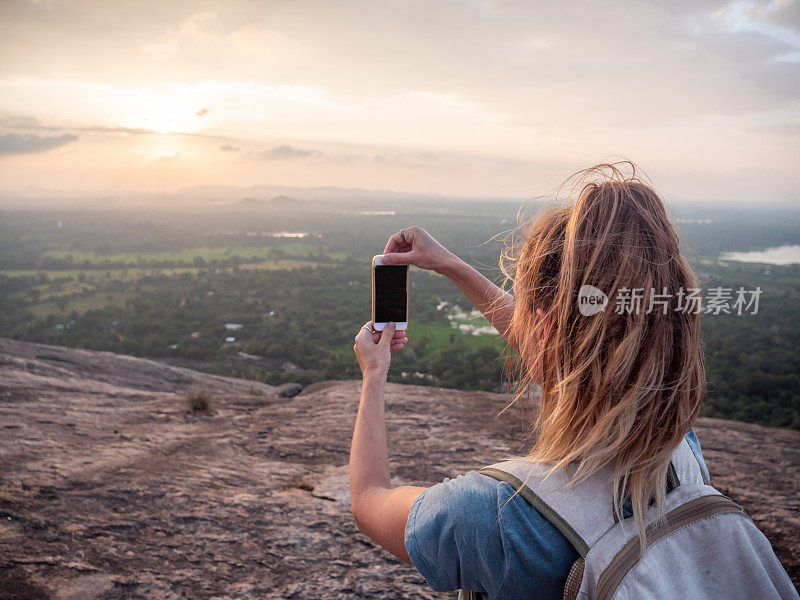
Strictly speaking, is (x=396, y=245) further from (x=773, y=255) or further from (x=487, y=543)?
(x=773, y=255)

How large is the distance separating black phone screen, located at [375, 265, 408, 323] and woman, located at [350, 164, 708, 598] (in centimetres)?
80

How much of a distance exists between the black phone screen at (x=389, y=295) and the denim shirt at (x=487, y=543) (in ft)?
3.03

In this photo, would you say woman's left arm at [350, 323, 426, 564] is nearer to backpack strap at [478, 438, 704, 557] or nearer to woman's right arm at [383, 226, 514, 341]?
backpack strap at [478, 438, 704, 557]

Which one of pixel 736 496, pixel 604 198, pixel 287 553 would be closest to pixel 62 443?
pixel 287 553

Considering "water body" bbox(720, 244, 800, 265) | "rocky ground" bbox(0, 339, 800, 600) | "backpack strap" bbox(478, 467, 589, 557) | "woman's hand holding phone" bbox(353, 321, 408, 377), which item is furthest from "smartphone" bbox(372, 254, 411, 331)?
"water body" bbox(720, 244, 800, 265)

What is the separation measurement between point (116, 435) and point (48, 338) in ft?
105

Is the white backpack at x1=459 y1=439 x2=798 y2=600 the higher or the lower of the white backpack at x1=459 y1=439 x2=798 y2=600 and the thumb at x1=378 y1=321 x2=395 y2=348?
the lower

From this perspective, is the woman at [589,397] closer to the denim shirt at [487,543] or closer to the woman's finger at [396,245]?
the denim shirt at [487,543]

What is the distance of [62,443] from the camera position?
13.1 ft

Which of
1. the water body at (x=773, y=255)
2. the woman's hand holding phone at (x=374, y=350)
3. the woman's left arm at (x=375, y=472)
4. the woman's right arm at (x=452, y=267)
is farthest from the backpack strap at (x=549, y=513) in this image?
the water body at (x=773, y=255)

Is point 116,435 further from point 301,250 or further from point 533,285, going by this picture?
point 301,250

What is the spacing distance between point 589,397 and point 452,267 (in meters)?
0.94

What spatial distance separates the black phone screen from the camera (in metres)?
1.85

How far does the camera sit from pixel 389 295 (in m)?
1.87
